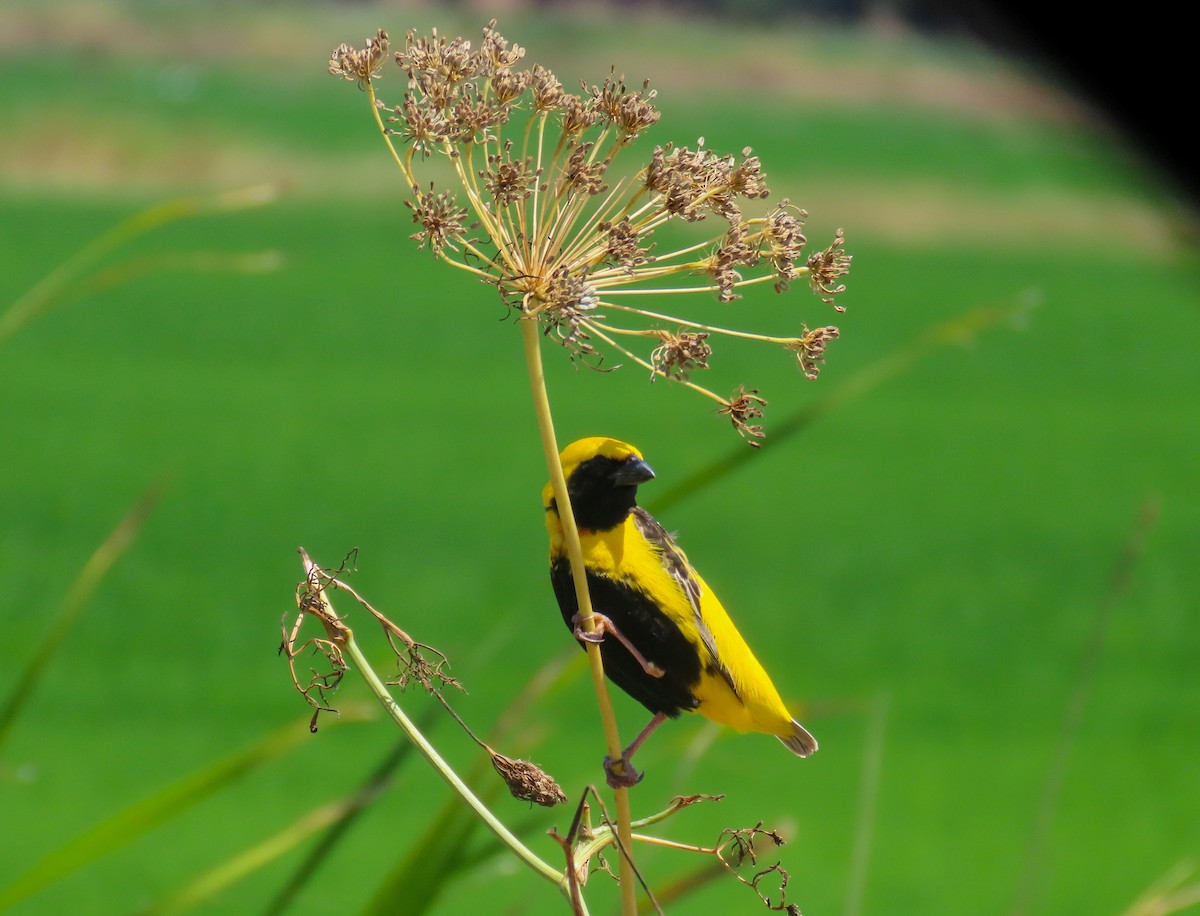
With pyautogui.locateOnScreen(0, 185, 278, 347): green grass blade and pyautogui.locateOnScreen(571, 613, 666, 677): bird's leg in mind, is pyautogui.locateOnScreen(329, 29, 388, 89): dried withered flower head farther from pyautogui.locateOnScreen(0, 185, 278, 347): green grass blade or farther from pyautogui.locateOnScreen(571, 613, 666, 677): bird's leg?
pyautogui.locateOnScreen(0, 185, 278, 347): green grass blade

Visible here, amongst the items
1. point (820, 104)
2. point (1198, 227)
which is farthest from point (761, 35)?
point (1198, 227)

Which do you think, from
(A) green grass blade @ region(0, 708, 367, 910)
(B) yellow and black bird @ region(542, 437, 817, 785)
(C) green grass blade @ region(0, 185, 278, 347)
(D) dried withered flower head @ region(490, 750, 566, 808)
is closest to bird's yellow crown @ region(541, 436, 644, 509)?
(B) yellow and black bird @ region(542, 437, 817, 785)

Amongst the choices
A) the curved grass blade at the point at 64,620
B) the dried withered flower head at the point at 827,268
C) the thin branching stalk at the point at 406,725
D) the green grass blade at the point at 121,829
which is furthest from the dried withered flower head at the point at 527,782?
the curved grass blade at the point at 64,620

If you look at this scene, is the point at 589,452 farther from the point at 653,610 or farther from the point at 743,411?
the point at 743,411

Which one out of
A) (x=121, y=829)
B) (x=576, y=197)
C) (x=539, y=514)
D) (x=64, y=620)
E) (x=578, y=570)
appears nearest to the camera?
(x=578, y=570)

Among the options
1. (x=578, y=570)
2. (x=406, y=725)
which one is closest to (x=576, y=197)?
(x=578, y=570)

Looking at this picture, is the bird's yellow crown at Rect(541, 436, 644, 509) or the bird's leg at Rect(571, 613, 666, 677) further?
the bird's yellow crown at Rect(541, 436, 644, 509)

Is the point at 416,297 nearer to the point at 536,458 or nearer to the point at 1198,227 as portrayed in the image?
the point at 536,458
